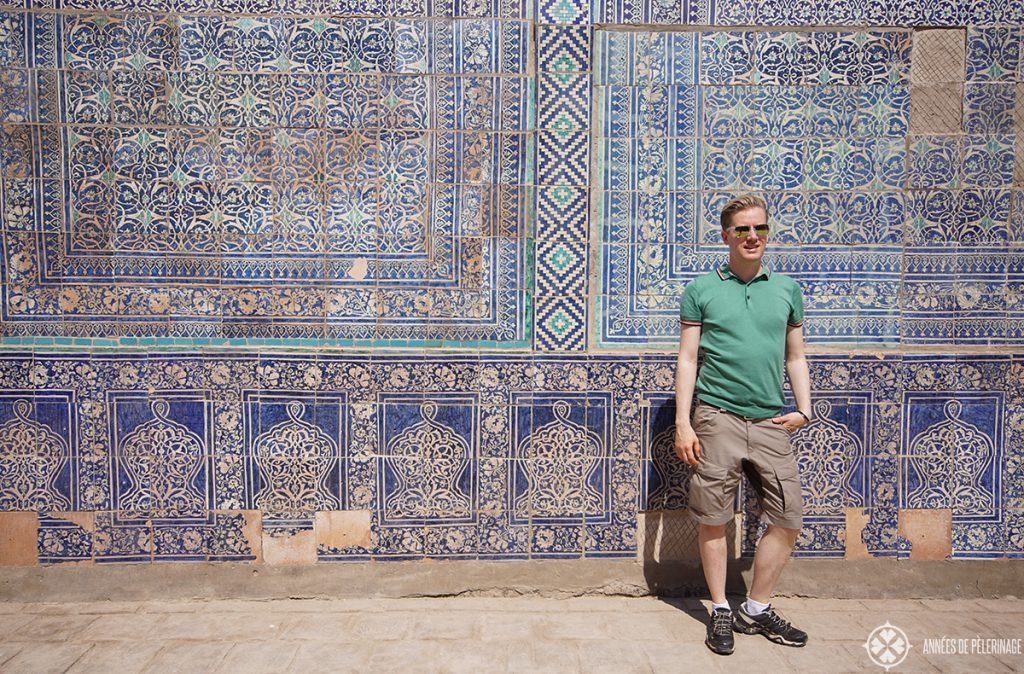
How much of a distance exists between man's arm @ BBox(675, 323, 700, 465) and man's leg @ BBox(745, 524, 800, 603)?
49 centimetres

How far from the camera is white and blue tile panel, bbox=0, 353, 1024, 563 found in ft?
11.6

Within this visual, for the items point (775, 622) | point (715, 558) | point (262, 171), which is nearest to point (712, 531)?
point (715, 558)

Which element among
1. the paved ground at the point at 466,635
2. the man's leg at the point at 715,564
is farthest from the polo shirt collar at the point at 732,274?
the paved ground at the point at 466,635

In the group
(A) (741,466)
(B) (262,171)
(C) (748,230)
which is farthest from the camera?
(B) (262,171)

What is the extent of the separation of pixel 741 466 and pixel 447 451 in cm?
140

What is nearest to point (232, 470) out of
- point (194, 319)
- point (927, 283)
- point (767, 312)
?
point (194, 319)

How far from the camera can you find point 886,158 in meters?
3.60

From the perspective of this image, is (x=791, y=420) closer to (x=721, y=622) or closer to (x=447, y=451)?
(x=721, y=622)

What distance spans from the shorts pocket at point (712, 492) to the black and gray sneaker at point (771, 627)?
0.51 m

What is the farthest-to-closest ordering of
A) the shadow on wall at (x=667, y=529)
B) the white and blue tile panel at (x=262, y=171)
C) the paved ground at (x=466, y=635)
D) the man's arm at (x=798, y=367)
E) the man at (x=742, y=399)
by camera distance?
the shadow on wall at (x=667, y=529) → the white and blue tile panel at (x=262, y=171) → the man's arm at (x=798, y=367) → the man at (x=742, y=399) → the paved ground at (x=466, y=635)

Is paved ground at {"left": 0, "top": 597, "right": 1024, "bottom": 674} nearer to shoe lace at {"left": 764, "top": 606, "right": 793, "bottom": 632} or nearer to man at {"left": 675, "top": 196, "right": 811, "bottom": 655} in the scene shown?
shoe lace at {"left": 764, "top": 606, "right": 793, "bottom": 632}

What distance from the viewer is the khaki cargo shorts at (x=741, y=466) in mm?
3123

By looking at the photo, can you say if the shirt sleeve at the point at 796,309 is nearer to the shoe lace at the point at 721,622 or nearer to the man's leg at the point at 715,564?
the man's leg at the point at 715,564

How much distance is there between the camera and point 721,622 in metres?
3.11
